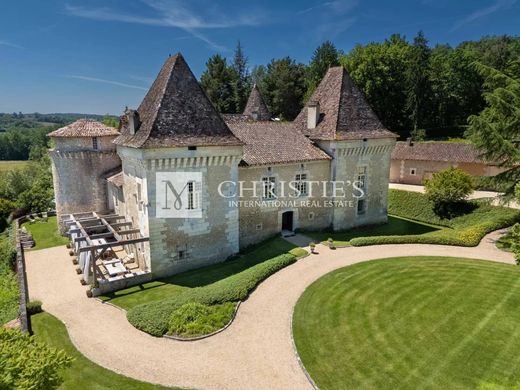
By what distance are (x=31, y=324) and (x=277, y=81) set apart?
55.8 metres

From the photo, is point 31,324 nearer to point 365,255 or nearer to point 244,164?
point 244,164

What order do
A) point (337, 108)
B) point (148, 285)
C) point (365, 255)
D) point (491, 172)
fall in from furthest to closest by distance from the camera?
point (491, 172)
point (337, 108)
point (365, 255)
point (148, 285)

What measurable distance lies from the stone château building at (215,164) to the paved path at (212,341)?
4.58 metres

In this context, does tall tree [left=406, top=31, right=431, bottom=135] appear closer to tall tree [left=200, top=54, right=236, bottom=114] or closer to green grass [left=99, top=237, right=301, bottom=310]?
tall tree [left=200, top=54, right=236, bottom=114]

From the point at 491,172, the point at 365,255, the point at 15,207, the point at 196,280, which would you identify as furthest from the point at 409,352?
the point at 15,207

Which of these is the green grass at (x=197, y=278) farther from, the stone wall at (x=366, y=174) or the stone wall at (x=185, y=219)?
the stone wall at (x=366, y=174)

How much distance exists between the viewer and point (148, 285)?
19281 millimetres

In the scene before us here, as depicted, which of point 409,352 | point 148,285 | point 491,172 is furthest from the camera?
point 491,172

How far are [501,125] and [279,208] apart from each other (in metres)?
16.0

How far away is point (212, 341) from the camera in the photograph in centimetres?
1358

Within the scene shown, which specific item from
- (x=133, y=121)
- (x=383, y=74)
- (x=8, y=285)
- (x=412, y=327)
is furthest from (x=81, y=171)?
(x=383, y=74)

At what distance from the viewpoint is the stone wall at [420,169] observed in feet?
124

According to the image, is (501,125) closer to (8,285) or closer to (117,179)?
(117,179)

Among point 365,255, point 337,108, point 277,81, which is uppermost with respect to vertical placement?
point 277,81
